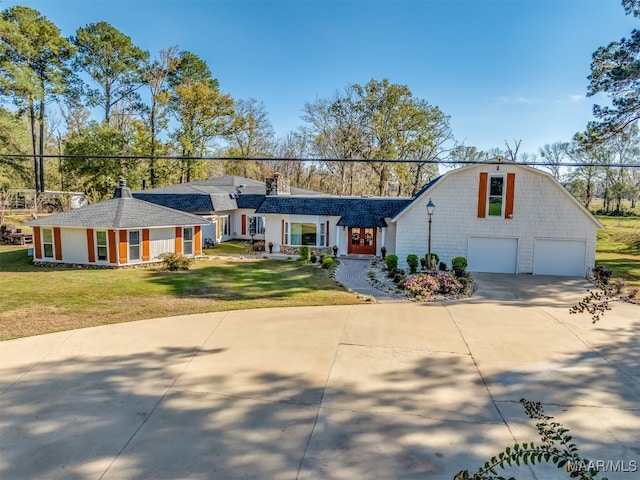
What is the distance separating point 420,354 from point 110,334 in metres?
7.22

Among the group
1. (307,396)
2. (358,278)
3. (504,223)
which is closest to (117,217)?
(358,278)

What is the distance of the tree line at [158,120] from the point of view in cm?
3064

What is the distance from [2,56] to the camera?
1176 inches

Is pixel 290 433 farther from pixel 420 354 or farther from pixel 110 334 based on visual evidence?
pixel 110 334

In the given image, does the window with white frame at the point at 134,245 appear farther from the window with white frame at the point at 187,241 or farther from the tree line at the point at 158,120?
the tree line at the point at 158,120

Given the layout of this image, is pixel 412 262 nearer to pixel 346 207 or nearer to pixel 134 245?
pixel 346 207

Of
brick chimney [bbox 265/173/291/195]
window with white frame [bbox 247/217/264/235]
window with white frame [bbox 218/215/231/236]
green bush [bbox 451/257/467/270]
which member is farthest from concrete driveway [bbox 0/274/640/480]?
window with white frame [bbox 247/217/264/235]

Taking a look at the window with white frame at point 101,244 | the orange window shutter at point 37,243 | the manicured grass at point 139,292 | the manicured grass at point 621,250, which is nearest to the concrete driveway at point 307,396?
the manicured grass at point 139,292

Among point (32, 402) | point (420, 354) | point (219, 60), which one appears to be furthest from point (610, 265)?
point (219, 60)

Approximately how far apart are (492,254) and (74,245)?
784 inches

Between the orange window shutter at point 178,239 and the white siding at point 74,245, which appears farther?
the orange window shutter at point 178,239

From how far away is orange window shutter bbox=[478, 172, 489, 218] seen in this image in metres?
17.9

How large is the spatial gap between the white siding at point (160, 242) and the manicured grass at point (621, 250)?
2128cm

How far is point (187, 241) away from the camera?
21094mm
